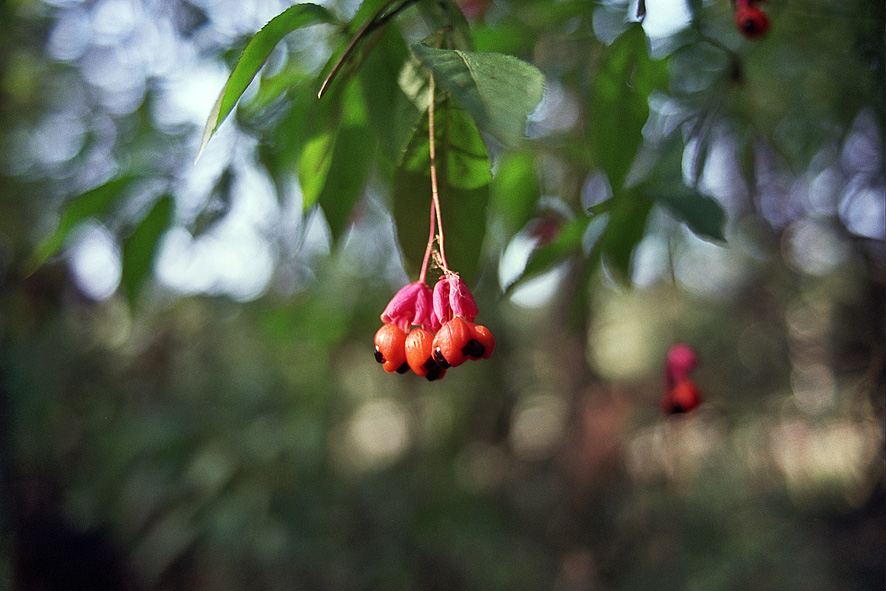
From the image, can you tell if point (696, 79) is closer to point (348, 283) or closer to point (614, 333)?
point (348, 283)

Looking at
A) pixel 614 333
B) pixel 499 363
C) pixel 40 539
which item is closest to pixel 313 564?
pixel 40 539

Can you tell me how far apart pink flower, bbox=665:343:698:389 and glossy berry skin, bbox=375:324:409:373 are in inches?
35.3

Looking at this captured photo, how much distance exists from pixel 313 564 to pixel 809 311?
336 centimetres

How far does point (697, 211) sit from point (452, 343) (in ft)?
1.39

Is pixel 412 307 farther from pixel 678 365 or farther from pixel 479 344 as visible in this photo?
pixel 678 365

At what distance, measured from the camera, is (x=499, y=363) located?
301 cm

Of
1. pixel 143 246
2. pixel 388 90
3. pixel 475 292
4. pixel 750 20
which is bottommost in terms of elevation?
pixel 475 292

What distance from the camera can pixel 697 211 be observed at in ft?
2.44

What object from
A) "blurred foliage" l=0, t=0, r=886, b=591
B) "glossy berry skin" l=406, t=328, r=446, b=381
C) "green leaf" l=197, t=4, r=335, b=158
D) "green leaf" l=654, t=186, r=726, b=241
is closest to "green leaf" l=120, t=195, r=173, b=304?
"blurred foliage" l=0, t=0, r=886, b=591

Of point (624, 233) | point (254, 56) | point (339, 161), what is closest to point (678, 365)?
point (624, 233)

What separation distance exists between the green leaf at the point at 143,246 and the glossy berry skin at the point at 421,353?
1.86ft

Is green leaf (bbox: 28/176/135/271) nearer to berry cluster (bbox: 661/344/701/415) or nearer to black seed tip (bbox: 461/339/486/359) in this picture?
black seed tip (bbox: 461/339/486/359)

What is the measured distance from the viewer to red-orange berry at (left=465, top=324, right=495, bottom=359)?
1.91ft

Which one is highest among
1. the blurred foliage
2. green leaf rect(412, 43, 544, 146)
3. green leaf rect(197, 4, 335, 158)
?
green leaf rect(197, 4, 335, 158)
